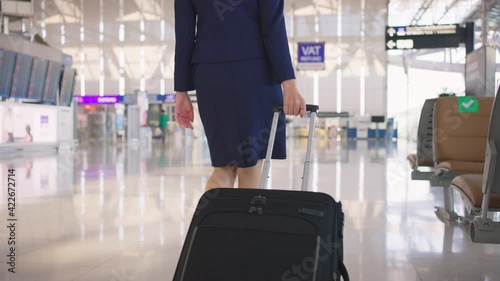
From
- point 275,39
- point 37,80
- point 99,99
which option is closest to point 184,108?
point 275,39

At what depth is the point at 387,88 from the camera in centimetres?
3494

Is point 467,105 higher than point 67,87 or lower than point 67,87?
lower

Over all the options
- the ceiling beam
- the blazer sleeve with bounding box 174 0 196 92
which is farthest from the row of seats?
the ceiling beam

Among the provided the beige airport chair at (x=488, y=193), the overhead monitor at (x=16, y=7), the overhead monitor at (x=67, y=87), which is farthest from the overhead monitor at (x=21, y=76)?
the beige airport chair at (x=488, y=193)

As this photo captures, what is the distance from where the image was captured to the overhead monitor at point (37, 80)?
1653 centimetres

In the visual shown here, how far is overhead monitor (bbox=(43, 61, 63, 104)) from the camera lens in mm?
17500

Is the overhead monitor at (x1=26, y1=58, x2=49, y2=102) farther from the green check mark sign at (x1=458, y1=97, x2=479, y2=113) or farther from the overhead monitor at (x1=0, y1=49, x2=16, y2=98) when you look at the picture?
the green check mark sign at (x1=458, y1=97, x2=479, y2=113)

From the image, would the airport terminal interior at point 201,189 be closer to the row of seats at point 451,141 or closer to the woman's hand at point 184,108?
the row of seats at point 451,141

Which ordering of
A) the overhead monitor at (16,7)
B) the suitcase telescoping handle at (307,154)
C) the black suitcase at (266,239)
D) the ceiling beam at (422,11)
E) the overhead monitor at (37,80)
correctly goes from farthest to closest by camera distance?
the ceiling beam at (422,11), the overhead monitor at (16,7), the overhead monitor at (37,80), the suitcase telescoping handle at (307,154), the black suitcase at (266,239)

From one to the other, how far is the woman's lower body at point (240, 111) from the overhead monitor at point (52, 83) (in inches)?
669

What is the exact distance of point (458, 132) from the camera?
14.1ft

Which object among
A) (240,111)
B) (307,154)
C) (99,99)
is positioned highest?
(99,99)

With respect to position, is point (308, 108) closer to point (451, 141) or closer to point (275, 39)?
point (275, 39)

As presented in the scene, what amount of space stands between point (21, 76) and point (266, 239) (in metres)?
16.6
